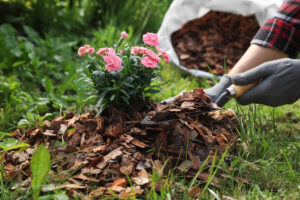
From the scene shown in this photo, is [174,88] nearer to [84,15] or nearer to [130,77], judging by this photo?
[130,77]

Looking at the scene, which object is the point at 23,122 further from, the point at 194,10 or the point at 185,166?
the point at 194,10

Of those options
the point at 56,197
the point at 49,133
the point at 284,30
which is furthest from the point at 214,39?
the point at 56,197

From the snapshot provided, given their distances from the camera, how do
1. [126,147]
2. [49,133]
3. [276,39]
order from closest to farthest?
[126,147], [49,133], [276,39]

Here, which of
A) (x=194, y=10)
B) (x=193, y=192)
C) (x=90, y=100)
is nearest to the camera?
(x=193, y=192)

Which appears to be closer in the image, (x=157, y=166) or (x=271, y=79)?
(x=157, y=166)

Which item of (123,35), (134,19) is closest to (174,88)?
(123,35)

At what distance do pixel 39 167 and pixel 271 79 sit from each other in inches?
51.5

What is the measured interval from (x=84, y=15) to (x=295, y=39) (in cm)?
254

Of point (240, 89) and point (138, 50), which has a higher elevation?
point (138, 50)

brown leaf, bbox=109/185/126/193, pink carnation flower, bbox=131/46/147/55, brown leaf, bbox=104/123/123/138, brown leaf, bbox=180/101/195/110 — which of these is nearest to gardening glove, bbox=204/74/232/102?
brown leaf, bbox=180/101/195/110

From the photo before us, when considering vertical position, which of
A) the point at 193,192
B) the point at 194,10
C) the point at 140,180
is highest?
the point at 194,10

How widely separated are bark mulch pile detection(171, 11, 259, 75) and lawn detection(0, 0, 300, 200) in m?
0.29

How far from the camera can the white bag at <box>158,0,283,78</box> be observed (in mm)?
2953

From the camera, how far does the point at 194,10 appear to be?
10.4 ft
